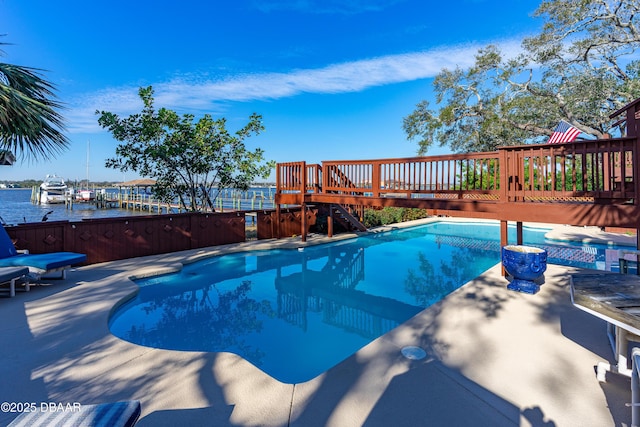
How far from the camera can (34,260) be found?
5.16 m

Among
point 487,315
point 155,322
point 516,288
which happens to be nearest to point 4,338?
point 155,322

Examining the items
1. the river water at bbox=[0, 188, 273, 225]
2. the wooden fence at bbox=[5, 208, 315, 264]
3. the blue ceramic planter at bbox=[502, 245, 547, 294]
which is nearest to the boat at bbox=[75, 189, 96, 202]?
the river water at bbox=[0, 188, 273, 225]

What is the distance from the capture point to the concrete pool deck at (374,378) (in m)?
2.18

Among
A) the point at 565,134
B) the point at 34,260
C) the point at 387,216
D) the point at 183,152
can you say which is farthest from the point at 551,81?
the point at 34,260

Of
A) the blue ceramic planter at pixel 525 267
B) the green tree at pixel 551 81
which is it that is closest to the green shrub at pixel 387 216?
the green tree at pixel 551 81

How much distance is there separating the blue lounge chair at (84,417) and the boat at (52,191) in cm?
5817

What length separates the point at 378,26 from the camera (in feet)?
51.9

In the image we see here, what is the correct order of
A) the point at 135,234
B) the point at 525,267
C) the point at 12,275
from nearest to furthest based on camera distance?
the point at 12,275 → the point at 525,267 → the point at 135,234

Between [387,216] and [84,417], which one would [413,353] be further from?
[387,216]

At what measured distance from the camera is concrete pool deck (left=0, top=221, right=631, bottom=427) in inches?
85.9

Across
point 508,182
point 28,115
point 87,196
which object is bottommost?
point 508,182

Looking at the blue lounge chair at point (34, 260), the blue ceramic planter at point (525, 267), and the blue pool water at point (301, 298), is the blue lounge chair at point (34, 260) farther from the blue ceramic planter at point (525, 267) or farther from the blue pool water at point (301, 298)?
the blue ceramic planter at point (525, 267)

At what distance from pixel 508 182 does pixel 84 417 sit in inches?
249

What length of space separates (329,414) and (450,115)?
758 inches
